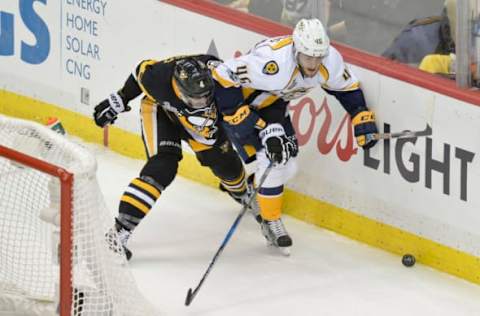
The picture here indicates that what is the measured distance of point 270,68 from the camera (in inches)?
275

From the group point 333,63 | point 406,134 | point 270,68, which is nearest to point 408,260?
point 406,134

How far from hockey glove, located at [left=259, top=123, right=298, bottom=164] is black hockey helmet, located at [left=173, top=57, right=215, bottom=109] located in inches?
11.7

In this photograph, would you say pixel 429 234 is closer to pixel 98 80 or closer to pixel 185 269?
pixel 185 269

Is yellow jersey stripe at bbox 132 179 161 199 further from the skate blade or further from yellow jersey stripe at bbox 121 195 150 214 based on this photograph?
the skate blade

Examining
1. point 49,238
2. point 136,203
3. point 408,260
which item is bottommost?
point 408,260

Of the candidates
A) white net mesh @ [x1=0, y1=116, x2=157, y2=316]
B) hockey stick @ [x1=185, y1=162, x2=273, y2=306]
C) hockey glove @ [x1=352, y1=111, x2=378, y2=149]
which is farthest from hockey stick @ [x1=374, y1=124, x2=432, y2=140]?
white net mesh @ [x1=0, y1=116, x2=157, y2=316]

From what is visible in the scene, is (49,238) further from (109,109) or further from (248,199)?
(248,199)

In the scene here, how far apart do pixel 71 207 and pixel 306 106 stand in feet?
6.75

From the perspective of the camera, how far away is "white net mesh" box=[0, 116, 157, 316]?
19.0ft

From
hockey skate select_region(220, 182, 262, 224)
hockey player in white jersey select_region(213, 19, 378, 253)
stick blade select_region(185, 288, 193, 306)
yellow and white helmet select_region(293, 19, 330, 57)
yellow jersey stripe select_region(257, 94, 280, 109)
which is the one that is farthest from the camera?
hockey skate select_region(220, 182, 262, 224)

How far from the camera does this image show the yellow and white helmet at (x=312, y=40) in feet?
22.3

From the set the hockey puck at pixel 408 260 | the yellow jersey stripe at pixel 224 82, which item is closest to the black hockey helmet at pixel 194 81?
the yellow jersey stripe at pixel 224 82

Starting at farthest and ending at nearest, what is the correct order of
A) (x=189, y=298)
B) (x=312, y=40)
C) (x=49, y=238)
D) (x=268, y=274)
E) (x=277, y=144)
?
(x=268, y=274) < (x=277, y=144) < (x=312, y=40) < (x=189, y=298) < (x=49, y=238)

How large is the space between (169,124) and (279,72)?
1.90 ft
